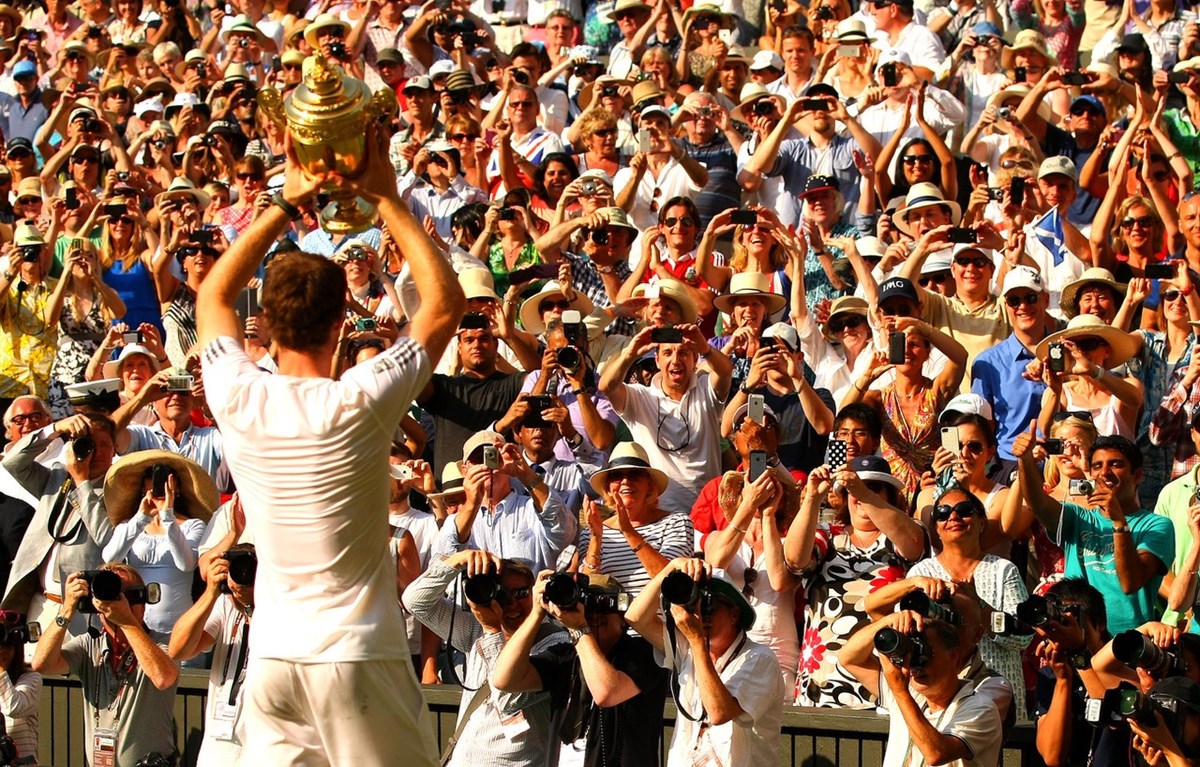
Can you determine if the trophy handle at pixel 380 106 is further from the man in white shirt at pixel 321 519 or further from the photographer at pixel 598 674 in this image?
the photographer at pixel 598 674

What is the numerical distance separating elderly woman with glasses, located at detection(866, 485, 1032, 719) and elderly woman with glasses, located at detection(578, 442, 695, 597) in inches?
45.5

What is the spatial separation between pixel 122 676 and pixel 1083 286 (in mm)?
4857

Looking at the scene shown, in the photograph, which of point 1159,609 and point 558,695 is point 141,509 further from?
point 1159,609

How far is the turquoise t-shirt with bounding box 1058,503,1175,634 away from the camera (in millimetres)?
8383

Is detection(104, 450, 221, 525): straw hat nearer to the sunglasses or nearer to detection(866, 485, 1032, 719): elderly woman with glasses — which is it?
detection(866, 485, 1032, 719): elderly woman with glasses

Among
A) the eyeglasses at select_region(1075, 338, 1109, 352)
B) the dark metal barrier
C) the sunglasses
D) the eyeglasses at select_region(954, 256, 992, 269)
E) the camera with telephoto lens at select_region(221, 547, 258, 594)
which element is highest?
the eyeglasses at select_region(954, 256, 992, 269)

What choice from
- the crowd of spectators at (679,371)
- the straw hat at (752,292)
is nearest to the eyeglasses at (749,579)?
the crowd of spectators at (679,371)

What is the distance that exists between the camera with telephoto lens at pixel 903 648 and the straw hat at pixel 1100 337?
3047 millimetres

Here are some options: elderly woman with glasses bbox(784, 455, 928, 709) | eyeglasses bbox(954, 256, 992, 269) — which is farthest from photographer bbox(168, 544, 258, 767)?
eyeglasses bbox(954, 256, 992, 269)

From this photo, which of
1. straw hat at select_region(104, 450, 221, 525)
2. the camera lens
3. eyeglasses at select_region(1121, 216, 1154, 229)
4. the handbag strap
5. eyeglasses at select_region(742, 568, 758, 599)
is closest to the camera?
the handbag strap

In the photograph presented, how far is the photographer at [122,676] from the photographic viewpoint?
8.48 meters

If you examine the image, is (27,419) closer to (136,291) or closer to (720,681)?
(136,291)

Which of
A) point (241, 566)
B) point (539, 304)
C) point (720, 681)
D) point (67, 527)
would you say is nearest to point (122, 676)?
point (241, 566)

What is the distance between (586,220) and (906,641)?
556 centimetres
